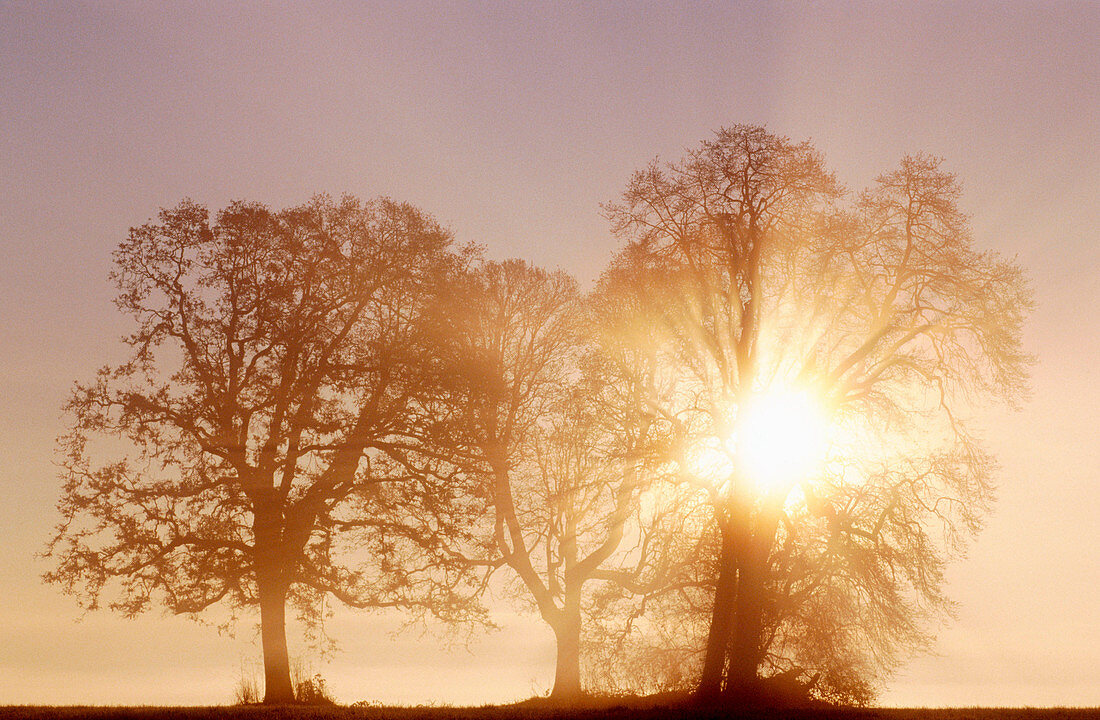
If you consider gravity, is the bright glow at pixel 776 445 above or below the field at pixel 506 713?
above

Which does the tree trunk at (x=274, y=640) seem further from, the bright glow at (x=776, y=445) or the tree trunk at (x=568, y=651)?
the bright glow at (x=776, y=445)

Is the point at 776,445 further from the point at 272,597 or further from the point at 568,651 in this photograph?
the point at 272,597

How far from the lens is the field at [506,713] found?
20.9 m

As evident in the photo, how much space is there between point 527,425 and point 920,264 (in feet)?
40.0

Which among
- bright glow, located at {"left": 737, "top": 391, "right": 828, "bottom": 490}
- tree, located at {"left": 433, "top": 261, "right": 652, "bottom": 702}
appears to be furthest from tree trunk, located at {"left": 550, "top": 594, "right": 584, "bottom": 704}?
bright glow, located at {"left": 737, "top": 391, "right": 828, "bottom": 490}

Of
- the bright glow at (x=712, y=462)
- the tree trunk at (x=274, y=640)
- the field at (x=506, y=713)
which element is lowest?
the field at (x=506, y=713)

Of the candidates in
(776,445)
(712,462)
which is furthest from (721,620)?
(776,445)

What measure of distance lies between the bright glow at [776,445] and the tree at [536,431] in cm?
353

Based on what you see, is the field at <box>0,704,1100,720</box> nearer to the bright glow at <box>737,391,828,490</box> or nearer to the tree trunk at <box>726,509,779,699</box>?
the tree trunk at <box>726,509,779,699</box>

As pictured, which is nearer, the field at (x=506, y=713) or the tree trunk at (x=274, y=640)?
the field at (x=506, y=713)

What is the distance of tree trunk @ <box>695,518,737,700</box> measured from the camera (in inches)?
947

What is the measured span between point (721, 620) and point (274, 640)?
11.1 m

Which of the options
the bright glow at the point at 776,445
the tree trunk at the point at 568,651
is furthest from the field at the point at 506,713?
the tree trunk at the point at 568,651

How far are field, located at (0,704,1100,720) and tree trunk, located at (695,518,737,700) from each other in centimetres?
118
